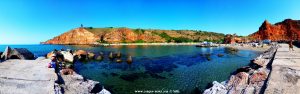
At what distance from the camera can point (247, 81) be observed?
74.1 feet

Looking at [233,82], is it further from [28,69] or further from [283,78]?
[28,69]

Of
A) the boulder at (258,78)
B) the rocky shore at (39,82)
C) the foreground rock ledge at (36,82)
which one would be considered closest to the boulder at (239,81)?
the boulder at (258,78)

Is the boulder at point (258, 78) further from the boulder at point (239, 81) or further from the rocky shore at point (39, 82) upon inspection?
the rocky shore at point (39, 82)

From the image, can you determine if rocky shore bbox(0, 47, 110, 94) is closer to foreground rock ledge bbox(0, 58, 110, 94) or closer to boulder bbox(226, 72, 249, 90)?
foreground rock ledge bbox(0, 58, 110, 94)

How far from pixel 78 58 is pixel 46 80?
44.3 m

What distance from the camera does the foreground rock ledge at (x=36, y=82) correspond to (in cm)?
1911

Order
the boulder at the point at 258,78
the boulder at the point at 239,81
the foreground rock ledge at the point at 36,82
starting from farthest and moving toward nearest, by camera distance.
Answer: the boulder at the point at 239,81 < the boulder at the point at 258,78 < the foreground rock ledge at the point at 36,82

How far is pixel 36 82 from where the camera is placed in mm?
20703

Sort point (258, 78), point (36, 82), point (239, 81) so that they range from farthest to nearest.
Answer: point (239, 81) < point (258, 78) < point (36, 82)

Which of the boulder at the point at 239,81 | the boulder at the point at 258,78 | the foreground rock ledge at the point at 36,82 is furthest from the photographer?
the boulder at the point at 239,81

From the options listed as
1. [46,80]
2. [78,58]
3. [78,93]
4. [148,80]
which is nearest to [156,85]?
[148,80]

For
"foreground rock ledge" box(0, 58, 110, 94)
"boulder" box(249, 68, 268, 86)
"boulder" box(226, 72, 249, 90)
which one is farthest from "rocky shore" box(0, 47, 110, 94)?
"boulder" box(249, 68, 268, 86)

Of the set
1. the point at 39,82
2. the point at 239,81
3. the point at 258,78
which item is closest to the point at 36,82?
the point at 39,82

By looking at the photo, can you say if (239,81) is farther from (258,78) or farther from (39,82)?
(39,82)
